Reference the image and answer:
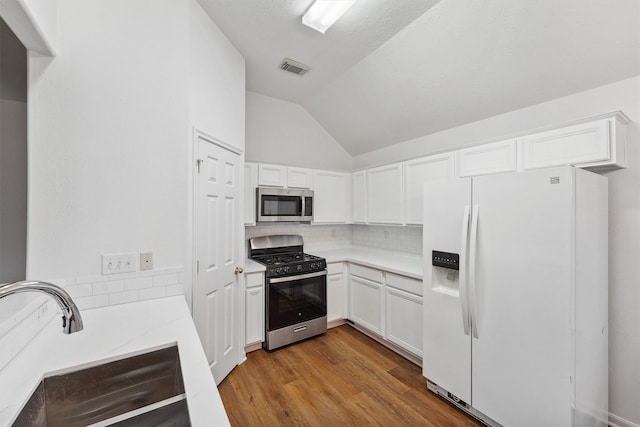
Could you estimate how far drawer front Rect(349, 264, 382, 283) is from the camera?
9.72 ft

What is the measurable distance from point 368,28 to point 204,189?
192 cm

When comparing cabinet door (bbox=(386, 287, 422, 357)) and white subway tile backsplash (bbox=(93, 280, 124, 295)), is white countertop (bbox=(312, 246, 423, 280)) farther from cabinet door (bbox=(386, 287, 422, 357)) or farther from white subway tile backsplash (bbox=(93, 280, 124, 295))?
white subway tile backsplash (bbox=(93, 280, 124, 295))

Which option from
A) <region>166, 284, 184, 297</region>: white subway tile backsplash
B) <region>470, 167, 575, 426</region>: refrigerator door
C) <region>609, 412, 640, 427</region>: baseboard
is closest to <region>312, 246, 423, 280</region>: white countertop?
<region>470, 167, 575, 426</region>: refrigerator door

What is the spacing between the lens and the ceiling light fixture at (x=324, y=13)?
1.89m

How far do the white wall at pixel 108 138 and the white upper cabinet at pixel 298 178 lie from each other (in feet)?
5.36

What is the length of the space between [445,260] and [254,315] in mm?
1918

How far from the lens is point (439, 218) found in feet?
6.90

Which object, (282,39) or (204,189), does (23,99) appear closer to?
(204,189)

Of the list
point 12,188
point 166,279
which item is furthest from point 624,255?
point 12,188

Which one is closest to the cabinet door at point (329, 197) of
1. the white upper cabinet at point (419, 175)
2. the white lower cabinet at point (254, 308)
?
the white upper cabinet at point (419, 175)

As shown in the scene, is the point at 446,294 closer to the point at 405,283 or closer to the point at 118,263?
the point at 405,283

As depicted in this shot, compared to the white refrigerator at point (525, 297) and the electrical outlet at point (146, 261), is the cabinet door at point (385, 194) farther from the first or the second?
the electrical outlet at point (146, 261)

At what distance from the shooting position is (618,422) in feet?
6.12

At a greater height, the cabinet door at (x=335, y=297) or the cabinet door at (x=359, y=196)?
the cabinet door at (x=359, y=196)
